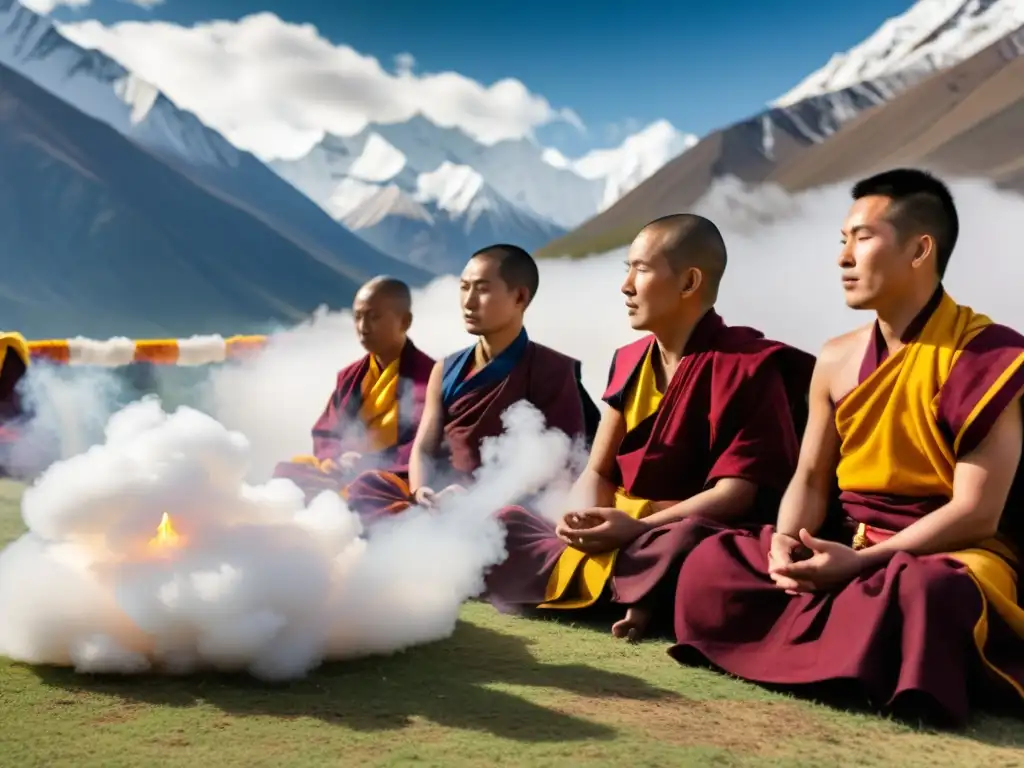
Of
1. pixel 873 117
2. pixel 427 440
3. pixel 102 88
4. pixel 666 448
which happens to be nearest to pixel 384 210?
pixel 102 88

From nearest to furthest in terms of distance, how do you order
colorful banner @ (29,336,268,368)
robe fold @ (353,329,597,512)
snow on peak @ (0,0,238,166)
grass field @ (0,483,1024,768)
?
grass field @ (0,483,1024,768)
robe fold @ (353,329,597,512)
colorful banner @ (29,336,268,368)
snow on peak @ (0,0,238,166)

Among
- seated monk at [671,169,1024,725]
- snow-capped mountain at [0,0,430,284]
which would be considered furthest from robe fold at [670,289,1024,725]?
snow-capped mountain at [0,0,430,284]

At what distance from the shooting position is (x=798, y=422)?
4059mm

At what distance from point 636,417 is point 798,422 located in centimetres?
60

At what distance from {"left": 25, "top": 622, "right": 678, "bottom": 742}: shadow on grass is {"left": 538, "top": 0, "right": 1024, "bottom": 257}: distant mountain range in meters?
27.7

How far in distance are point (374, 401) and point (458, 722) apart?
345cm

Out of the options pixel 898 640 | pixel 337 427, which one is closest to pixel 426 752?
pixel 898 640

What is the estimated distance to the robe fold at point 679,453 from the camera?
3748mm

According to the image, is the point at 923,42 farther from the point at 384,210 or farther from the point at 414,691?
the point at 384,210

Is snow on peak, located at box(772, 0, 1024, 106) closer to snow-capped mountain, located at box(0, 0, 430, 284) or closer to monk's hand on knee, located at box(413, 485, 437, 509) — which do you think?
snow-capped mountain, located at box(0, 0, 430, 284)

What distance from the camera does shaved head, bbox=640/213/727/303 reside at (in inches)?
159

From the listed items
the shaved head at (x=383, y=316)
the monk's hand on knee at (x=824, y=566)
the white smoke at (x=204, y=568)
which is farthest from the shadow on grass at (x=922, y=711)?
the shaved head at (x=383, y=316)

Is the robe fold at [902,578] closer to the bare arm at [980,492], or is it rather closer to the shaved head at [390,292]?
the bare arm at [980,492]

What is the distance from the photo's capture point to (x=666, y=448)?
12.8ft
